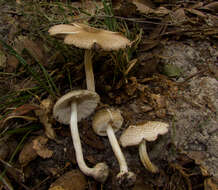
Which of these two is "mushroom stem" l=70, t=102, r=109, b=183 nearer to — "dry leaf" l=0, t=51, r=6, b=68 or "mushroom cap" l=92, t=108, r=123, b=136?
"mushroom cap" l=92, t=108, r=123, b=136

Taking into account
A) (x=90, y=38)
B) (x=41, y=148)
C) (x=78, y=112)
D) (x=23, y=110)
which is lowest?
(x=41, y=148)

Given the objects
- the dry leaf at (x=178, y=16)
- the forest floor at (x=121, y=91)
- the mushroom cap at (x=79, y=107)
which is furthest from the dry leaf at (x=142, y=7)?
the mushroom cap at (x=79, y=107)

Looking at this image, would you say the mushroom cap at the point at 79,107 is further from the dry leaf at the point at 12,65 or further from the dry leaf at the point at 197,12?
the dry leaf at the point at 197,12

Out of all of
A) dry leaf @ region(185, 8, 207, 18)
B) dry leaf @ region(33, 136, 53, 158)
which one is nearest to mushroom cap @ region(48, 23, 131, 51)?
dry leaf @ region(33, 136, 53, 158)

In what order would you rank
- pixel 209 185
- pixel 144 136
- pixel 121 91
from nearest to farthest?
pixel 209 185 → pixel 144 136 → pixel 121 91

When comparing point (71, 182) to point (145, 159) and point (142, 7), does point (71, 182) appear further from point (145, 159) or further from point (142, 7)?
point (142, 7)

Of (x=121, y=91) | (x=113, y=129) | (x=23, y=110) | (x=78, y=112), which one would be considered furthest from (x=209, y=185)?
(x=23, y=110)

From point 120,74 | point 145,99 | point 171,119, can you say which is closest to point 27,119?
point 120,74
